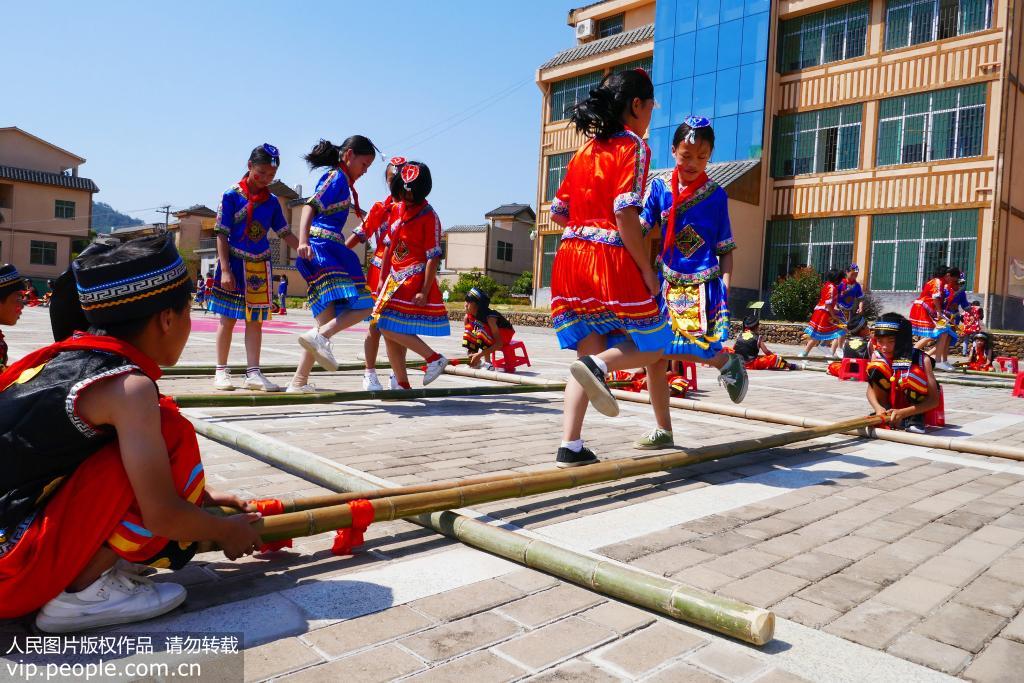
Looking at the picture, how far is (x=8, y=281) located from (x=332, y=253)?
2.21 m

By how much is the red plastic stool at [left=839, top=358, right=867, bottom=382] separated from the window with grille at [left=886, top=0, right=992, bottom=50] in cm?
1432

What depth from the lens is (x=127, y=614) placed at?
6.03 feet

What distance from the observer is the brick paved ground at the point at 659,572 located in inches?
68.8

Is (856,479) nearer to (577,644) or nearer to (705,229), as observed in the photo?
(705,229)

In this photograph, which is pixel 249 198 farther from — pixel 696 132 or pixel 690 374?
pixel 690 374

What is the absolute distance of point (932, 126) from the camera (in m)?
20.6

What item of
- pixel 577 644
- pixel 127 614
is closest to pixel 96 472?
pixel 127 614

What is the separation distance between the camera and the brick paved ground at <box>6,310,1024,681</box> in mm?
1747

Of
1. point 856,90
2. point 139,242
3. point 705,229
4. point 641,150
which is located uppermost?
point 856,90

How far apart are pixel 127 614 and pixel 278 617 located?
349mm

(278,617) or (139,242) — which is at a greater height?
(139,242)

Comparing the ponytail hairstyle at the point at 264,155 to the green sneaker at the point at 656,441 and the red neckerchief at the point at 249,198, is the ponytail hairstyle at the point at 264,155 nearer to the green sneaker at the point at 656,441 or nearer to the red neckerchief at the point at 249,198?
the red neckerchief at the point at 249,198

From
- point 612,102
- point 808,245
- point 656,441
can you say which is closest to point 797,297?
point 808,245

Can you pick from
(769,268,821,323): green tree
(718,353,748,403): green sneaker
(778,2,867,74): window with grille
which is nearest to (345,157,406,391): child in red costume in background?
(718,353,748,403): green sneaker
